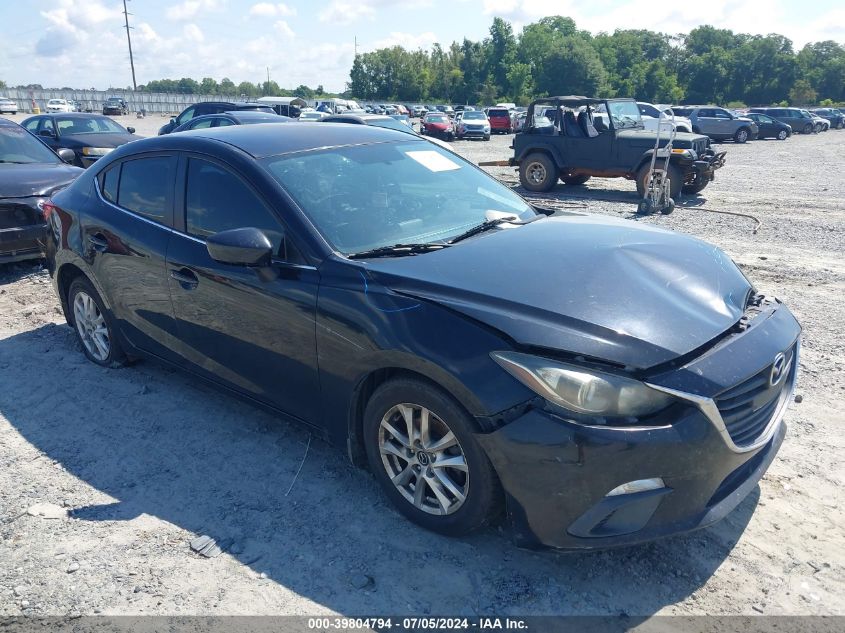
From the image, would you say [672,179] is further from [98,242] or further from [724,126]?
[724,126]

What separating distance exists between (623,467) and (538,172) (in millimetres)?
12396

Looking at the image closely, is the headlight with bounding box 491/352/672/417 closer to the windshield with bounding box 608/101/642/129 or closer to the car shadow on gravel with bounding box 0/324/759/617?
the car shadow on gravel with bounding box 0/324/759/617

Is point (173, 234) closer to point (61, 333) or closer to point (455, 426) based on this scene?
point (455, 426)

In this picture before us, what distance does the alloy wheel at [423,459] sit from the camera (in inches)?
108

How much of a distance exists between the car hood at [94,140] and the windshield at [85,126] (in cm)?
22

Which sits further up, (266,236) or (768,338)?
(266,236)

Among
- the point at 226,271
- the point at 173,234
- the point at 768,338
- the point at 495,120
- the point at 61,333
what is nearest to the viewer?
the point at 768,338

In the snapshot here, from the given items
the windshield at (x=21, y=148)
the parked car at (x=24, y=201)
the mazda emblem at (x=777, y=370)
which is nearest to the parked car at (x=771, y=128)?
the windshield at (x=21, y=148)

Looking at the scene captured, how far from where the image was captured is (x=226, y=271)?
11.5ft

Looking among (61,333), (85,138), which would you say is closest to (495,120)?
(85,138)

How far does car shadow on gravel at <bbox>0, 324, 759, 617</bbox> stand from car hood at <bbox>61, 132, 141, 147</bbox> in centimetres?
1082

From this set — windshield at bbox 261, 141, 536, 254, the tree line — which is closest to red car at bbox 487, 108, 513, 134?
windshield at bbox 261, 141, 536, 254

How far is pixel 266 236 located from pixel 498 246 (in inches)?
47.0

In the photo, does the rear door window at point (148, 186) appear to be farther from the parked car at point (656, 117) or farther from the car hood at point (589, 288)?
the parked car at point (656, 117)
